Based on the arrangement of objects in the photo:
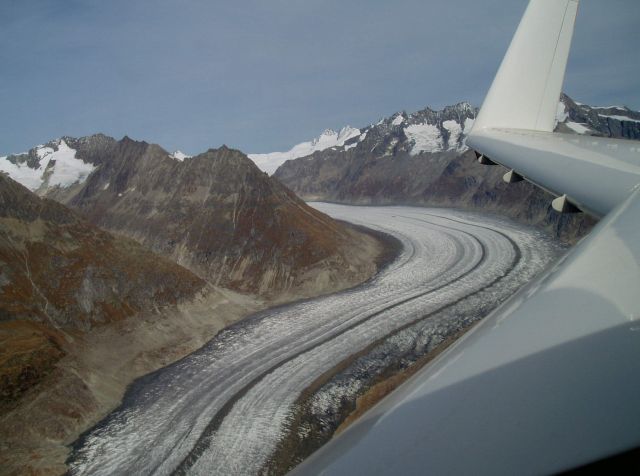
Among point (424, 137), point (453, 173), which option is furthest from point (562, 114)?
point (424, 137)

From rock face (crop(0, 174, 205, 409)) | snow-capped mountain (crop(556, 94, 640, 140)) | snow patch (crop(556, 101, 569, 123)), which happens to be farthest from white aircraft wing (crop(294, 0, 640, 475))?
snow patch (crop(556, 101, 569, 123))

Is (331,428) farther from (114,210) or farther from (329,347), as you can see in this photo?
(114,210)

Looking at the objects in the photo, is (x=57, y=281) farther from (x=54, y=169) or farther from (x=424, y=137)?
(x=424, y=137)

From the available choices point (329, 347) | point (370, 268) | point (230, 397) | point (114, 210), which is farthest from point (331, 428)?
point (114, 210)

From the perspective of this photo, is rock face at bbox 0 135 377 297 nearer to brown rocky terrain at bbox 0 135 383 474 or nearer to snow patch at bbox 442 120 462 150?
brown rocky terrain at bbox 0 135 383 474

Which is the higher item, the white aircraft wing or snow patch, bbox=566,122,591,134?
snow patch, bbox=566,122,591,134
